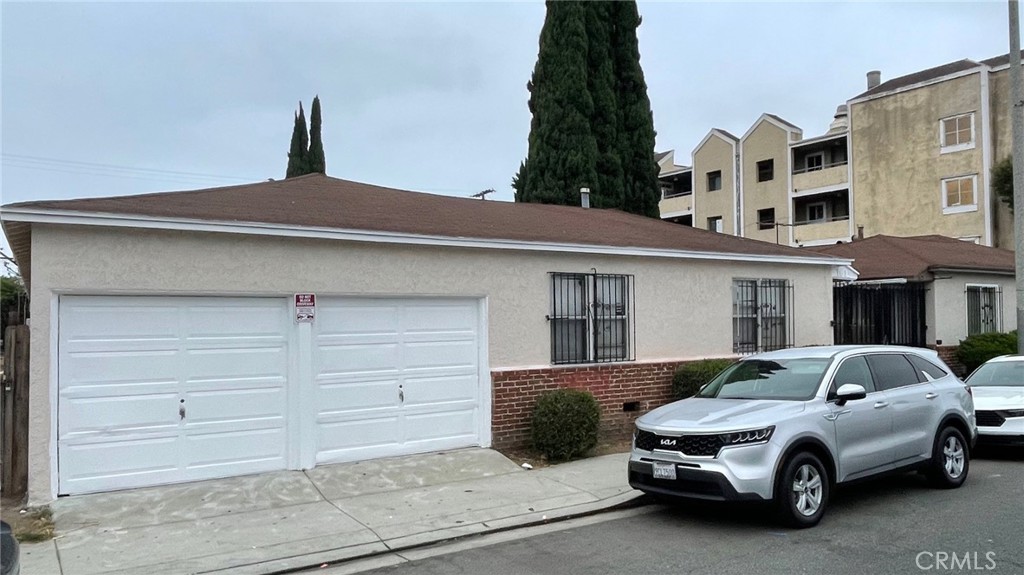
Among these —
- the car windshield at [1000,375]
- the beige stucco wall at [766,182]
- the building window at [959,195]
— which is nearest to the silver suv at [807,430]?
the car windshield at [1000,375]

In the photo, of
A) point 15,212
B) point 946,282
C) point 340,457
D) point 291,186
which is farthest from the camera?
point 946,282

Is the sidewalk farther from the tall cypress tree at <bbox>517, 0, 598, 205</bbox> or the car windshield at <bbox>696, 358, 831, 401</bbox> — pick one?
→ the tall cypress tree at <bbox>517, 0, 598, 205</bbox>

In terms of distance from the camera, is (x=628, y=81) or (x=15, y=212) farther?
(x=628, y=81)

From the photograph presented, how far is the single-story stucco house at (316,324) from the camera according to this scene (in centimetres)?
774

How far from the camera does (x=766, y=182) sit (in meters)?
42.3

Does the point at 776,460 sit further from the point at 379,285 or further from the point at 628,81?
the point at 628,81

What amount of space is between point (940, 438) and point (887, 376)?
908 millimetres

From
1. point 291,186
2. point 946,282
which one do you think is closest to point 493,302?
point 291,186

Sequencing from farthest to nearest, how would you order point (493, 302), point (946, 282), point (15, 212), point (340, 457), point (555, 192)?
point (555, 192)
point (946, 282)
point (493, 302)
point (340, 457)
point (15, 212)

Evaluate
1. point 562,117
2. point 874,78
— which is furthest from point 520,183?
point 874,78

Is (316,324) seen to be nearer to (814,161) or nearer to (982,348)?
(982,348)

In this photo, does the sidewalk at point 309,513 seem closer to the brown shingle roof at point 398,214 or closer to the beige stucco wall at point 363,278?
the beige stucco wall at point 363,278

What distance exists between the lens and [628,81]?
26.9 meters

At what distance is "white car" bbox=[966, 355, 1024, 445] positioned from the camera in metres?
9.64
